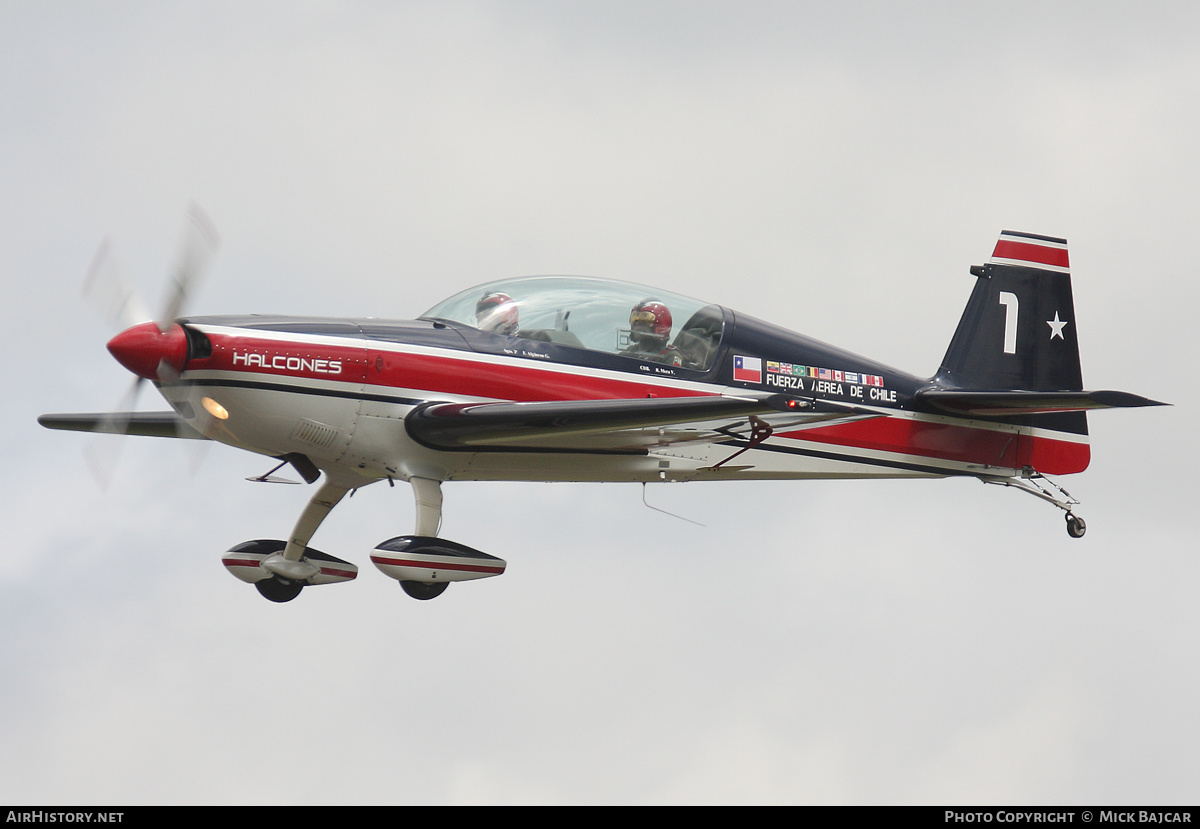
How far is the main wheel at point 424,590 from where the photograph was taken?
14.1 m

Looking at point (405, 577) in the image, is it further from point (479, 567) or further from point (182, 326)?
point (182, 326)

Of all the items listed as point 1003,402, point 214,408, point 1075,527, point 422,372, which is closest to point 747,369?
Answer: point 1003,402

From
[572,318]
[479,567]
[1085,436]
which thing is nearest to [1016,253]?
[1085,436]

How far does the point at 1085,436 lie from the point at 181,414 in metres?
10.6

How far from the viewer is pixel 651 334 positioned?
49.3ft

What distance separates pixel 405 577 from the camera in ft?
44.3

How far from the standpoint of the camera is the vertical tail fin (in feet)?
57.3

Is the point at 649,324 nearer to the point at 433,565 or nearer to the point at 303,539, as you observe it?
the point at 433,565

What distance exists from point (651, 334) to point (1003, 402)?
14.2ft

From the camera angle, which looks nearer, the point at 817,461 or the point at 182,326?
the point at 182,326

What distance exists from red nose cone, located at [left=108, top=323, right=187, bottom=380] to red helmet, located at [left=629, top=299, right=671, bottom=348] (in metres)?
4.61

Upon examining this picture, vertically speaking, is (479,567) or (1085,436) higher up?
(1085,436)

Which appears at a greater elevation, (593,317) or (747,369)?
(593,317)

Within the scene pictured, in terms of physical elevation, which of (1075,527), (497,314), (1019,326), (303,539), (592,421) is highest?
(1019,326)
